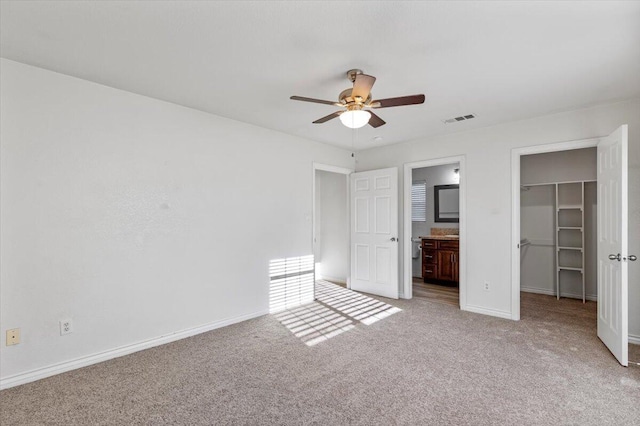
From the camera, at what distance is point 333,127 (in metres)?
4.16

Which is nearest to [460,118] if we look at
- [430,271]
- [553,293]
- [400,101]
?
[400,101]

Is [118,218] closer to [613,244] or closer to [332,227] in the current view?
[332,227]

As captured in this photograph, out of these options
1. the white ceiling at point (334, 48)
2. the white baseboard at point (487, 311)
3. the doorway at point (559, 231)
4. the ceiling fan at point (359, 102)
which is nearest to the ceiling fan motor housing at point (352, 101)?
the ceiling fan at point (359, 102)

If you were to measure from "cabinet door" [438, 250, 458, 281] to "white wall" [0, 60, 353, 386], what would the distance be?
10.9 ft

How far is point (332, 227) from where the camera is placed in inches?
244

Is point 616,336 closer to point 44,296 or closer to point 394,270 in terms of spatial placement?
point 394,270

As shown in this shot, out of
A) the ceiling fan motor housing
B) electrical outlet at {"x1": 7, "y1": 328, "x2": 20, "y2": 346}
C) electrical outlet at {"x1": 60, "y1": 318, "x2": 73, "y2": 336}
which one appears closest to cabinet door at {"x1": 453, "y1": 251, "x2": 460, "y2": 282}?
the ceiling fan motor housing

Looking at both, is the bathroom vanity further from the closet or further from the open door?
the open door

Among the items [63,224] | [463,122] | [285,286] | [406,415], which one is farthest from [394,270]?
[63,224]

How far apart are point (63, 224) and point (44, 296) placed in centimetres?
60

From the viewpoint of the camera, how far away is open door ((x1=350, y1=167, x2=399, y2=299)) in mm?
4914

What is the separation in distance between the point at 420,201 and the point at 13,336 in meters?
6.27

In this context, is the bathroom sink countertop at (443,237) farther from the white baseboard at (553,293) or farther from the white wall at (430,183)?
the white baseboard at (553,293)

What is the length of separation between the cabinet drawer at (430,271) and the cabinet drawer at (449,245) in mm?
404
